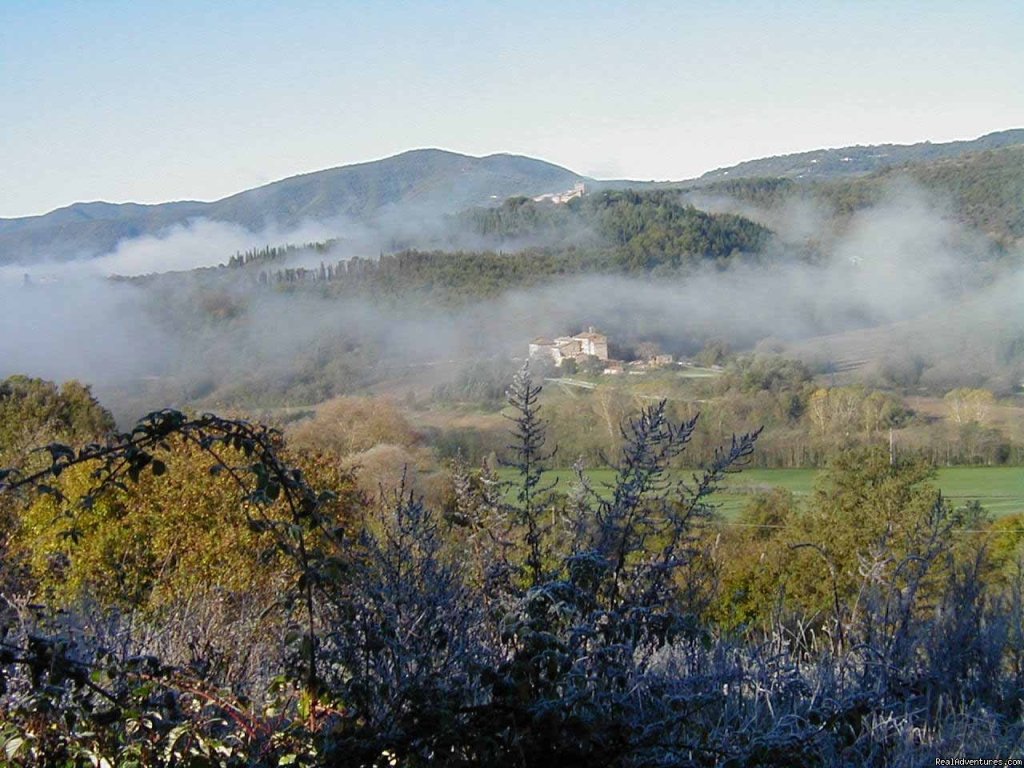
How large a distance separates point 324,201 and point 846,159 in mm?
73352

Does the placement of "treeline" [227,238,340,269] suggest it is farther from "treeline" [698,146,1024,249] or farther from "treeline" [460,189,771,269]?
"treeline" [698,146,1024,249]

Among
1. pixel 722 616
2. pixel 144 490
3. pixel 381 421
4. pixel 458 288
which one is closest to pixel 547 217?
pixel 458 288

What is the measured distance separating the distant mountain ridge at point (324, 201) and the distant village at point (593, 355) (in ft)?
222

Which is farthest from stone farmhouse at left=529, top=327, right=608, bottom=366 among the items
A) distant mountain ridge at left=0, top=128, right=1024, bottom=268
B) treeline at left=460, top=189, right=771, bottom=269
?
distant mountain ridge at left=0, top=128, right=1024, bottom=268

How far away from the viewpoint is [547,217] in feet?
319

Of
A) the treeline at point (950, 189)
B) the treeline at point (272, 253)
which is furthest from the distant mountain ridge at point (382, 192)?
the treeline at point (272, 253)

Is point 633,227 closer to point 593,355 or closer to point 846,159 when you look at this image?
point 593,355

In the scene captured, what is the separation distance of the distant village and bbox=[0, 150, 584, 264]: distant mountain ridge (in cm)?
6756

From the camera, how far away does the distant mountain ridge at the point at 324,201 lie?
13175 centimetres

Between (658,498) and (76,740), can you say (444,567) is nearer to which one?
(658,498)

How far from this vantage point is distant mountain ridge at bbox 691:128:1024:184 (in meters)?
116

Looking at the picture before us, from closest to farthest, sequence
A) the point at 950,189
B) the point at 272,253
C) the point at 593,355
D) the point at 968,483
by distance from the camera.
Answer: the point at 968,483 < the point at 593,355 < the point at 950,189 < the point at 272,253

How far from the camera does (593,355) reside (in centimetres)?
4953

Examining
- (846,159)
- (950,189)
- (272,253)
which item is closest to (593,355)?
(272,253)
